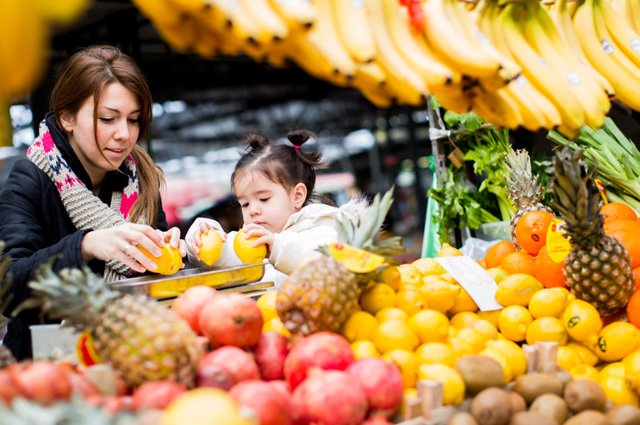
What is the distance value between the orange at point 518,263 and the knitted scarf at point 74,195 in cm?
156

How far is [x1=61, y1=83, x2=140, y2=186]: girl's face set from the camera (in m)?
2.75

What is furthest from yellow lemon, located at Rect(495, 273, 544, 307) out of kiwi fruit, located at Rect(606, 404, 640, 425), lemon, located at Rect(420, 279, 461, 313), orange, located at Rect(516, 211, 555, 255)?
kiwi fruit, located at Rect(606, 404, 640, 425)

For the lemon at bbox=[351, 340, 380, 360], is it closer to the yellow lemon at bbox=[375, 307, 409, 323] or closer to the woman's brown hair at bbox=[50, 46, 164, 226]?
the yellow lemon at bbox=[375, 307, 409, 323]

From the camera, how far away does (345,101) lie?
19594 millimetres

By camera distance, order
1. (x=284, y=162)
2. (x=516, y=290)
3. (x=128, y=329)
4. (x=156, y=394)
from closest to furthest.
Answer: (x=156, y=394) → (x=128, y=329) → (x=516, y=290) → (x=284, y=162)

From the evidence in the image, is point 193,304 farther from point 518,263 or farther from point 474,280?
point 518,263

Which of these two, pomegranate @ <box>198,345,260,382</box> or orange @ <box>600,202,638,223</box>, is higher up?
orange @ <box>600,202,638,223</box>

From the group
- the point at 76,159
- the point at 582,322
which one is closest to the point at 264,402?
the point at 582,322

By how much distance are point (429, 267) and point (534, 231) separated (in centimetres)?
58

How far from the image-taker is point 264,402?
4.96 ft

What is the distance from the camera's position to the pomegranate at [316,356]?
172cm

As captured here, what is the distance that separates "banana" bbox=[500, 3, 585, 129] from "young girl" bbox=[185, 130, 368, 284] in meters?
0.87

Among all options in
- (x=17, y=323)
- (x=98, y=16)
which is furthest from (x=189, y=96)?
(x=17, y=323)

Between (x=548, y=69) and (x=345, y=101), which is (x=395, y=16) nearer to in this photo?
(x=548, y=69)
